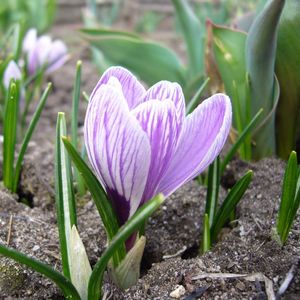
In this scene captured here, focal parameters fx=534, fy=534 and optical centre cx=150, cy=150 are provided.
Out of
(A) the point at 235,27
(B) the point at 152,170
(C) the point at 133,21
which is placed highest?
(A) the point at 235,27

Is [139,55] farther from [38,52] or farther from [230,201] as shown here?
[230,201]

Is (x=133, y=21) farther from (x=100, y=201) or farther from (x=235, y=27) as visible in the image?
(x=100, y=201)

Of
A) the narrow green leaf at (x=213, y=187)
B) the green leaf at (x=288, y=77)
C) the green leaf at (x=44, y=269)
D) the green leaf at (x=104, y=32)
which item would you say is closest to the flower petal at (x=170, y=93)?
the narrow green leaf at (x=213, y=187)

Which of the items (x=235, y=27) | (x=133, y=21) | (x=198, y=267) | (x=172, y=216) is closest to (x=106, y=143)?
(x=198, y=267)

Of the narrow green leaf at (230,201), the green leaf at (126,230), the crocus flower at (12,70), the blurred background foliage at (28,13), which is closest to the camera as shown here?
the green leaf at (126,230)

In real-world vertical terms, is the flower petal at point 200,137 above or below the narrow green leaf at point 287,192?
above

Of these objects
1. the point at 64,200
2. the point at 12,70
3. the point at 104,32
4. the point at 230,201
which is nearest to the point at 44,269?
the point at 64,200

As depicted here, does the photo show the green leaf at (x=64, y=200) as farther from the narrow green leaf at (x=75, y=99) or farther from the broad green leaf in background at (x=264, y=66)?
the broad green leaf in background at (x=264, y=66)
